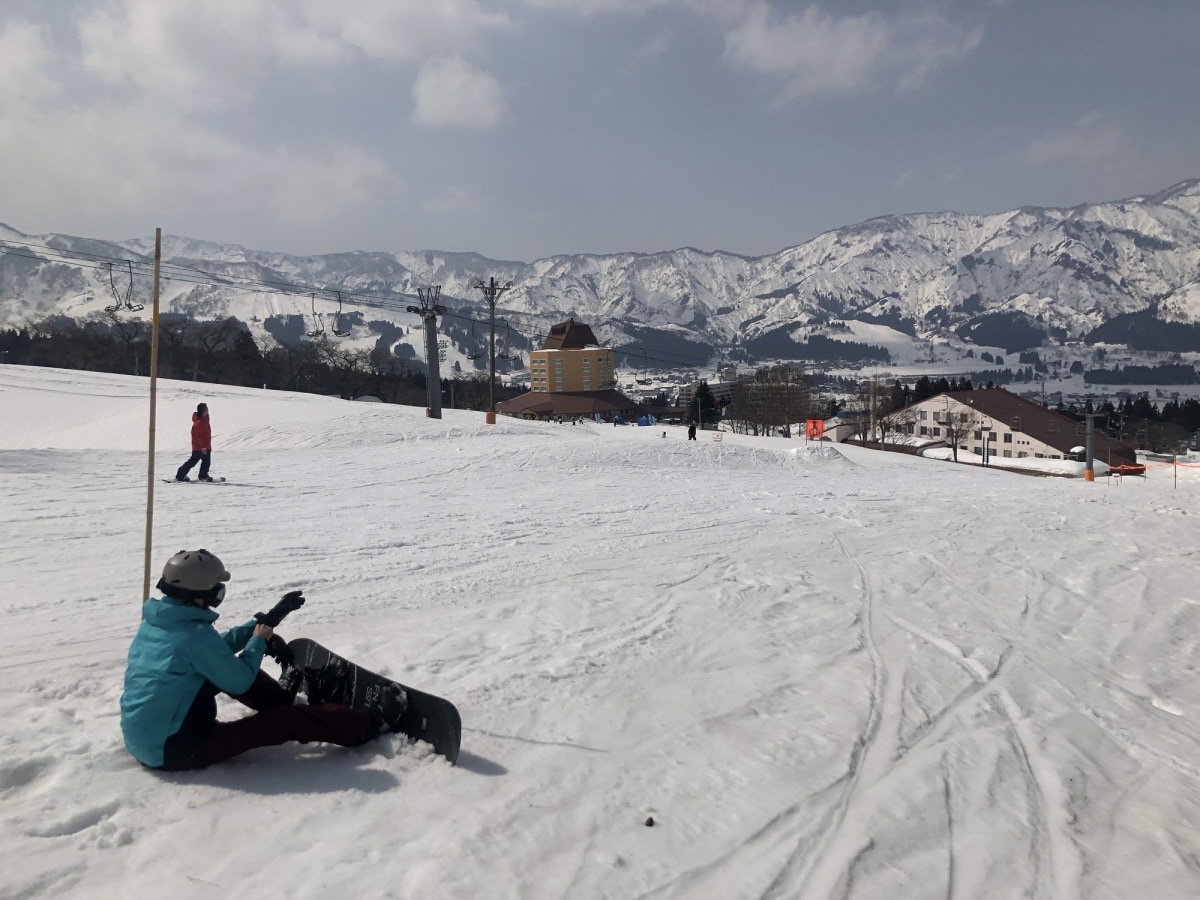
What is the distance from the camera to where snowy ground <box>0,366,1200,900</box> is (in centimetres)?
387

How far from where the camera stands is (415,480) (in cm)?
1795

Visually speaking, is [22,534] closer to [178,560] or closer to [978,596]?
[178,560]

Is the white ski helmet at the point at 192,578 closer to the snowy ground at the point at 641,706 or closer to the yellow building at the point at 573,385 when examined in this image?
the snowy ground at the point at 641,706

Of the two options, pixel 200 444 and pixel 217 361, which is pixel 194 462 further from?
pixel 217 361

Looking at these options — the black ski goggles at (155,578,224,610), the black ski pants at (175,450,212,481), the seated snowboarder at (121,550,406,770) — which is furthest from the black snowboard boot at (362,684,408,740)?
the black ski pants at (175,450,212,481)

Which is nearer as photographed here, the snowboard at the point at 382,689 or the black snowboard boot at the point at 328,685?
the snowboard at the point at 382,689

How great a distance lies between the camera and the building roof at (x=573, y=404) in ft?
301

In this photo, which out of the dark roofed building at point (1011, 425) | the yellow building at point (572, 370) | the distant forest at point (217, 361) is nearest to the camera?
the distant forest at point (217, 361)

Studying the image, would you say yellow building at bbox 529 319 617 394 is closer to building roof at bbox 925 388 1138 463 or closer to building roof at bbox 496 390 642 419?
building roof at bbox 496 390 642 419

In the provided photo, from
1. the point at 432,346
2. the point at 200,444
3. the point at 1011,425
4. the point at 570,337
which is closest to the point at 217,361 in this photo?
the point at 432,346

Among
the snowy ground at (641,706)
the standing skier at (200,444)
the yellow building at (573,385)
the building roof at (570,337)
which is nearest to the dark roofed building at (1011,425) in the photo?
the yellow building at (573,385)

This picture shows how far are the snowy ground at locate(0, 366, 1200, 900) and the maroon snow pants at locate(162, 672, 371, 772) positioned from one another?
0.40 ft

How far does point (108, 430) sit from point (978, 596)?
2808cm

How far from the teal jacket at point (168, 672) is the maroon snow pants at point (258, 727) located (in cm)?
8
